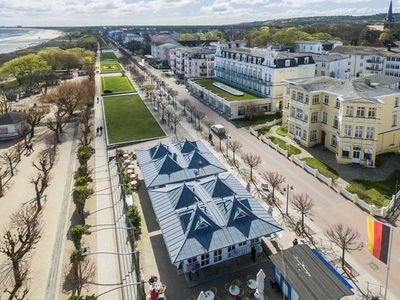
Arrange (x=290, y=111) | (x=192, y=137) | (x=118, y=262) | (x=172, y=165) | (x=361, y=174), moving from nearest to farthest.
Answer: (x=118, y=262) → (x=172, y=165) → (x=361, y=174) → (x=290, y=111) → (x=192, y=137)

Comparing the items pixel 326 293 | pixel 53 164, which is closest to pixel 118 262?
pixel 326 293

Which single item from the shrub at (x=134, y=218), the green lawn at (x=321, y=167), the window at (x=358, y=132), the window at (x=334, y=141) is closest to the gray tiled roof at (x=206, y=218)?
the shrub at (x=134, y=218)

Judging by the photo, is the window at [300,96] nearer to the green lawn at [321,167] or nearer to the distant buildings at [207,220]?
the green lawn at [321,167]

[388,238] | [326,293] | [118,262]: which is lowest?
[118,262]

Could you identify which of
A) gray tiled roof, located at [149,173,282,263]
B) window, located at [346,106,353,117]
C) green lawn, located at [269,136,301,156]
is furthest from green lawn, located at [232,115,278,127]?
gray tiled roof, located at [149,173,282,263]

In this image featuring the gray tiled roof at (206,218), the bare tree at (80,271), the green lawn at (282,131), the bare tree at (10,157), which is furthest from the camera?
the green lawn at (282,131)

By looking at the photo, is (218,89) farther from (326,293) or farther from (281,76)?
(326,293)

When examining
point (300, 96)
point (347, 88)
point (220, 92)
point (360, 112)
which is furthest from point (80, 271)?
point (220, 92)
